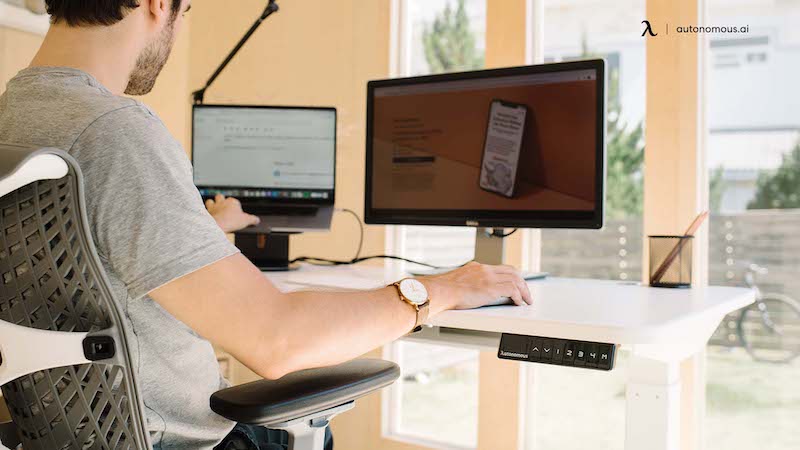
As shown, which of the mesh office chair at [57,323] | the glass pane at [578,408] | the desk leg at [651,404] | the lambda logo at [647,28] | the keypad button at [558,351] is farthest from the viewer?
the glass pane at [578,408]

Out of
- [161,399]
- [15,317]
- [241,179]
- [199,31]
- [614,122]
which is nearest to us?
[15,317]

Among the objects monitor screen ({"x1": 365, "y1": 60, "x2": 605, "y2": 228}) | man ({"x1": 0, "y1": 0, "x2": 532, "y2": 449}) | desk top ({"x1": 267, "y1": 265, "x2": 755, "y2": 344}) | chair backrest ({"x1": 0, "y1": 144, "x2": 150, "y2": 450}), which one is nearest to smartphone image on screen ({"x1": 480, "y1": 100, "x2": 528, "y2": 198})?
monitor screen ({"x1": 365, "y1": 60, "x2": 605, "y2": 228})

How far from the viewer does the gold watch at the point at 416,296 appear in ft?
3.55

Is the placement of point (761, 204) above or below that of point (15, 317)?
above

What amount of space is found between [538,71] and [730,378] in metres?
1.15

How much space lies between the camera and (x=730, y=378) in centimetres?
223

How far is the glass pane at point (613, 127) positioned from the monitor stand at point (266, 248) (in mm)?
925

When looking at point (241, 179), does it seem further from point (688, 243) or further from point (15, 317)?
point (15, 317)

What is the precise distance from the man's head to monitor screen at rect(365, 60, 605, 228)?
2.69ft

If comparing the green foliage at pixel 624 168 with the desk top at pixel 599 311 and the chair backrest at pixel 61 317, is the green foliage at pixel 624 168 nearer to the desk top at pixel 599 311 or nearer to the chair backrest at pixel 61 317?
the desk top at pixel 599 311

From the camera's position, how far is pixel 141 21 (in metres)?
1.06

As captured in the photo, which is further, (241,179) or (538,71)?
(241,179)

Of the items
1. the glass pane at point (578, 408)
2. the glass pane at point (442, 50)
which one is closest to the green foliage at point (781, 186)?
the glass pane at point (578, 408)

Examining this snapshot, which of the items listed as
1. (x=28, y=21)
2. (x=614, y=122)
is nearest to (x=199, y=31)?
(x=28, y=21)
